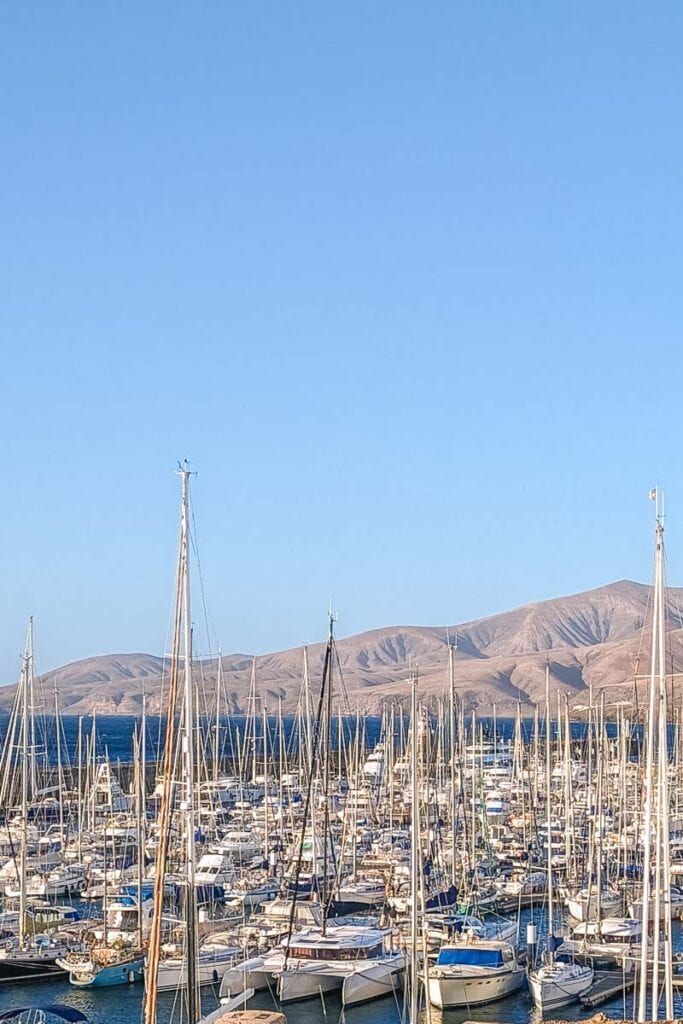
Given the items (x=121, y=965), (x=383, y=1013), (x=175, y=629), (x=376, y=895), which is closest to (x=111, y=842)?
(x=376, y=895)

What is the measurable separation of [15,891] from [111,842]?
12214 mm

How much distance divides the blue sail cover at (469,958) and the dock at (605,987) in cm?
230

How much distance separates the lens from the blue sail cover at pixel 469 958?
34031 millimetres

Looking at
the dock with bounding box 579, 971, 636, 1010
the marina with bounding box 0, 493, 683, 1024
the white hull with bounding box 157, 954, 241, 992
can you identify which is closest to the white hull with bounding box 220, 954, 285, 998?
the marina with bounding box 0, 493, 683, 1024

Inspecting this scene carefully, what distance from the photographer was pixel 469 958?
113ft

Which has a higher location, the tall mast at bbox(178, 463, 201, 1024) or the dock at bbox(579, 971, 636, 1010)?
the tall mast at bbox(178, 463, 201, 1024)

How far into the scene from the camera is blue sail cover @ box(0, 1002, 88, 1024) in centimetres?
3028

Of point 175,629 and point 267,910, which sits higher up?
point 175,629

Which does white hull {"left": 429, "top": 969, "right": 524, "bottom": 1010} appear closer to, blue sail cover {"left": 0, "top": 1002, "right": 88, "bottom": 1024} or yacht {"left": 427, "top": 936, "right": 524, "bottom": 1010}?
yacht {"left": 427, "top": 936, "right": 524, "bottom": 1010}

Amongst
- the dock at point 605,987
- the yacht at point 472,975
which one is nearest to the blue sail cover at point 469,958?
the yacht at point 472,975

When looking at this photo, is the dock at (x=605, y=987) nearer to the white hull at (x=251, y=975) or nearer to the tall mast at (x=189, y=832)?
the white hull at (x=251, y=975)

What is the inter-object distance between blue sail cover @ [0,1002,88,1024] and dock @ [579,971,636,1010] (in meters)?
12.1

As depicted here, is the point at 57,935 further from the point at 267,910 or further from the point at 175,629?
the point at 175,629

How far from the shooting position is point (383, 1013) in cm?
3350
